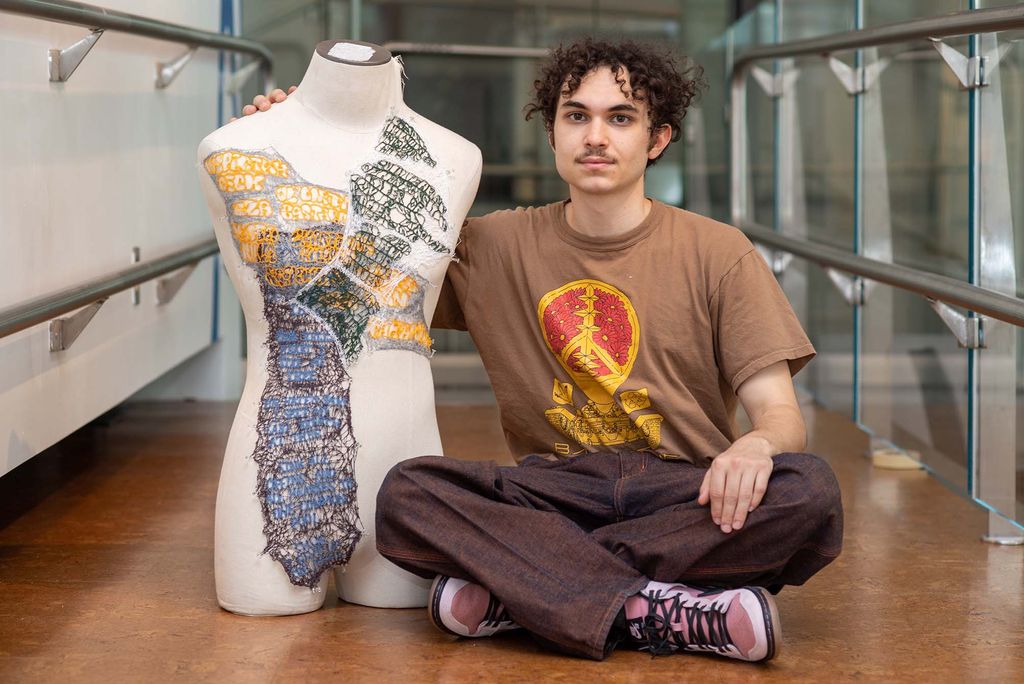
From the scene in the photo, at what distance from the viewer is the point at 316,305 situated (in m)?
2.01

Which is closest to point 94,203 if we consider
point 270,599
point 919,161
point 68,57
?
point 68,57

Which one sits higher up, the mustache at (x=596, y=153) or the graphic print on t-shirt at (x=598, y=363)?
the mustache at (x=596, y=153)

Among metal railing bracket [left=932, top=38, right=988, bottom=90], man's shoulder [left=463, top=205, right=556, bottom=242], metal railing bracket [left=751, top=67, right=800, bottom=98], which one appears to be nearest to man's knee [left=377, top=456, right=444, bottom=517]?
man's shoulder [left=463, top=205, right=556, bottom=242]

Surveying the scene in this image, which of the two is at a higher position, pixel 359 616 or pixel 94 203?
pixel 94 203

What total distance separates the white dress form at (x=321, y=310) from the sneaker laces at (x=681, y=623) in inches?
16.2

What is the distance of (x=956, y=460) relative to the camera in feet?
9.07

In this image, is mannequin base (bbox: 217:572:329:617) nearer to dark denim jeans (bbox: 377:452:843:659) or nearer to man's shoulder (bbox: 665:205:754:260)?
dark denim jeans (bbox: 377:452:843:659)

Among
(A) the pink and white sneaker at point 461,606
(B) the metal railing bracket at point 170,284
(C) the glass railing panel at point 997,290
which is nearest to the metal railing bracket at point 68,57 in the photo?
(B) the metal railing bracket at point 170,284

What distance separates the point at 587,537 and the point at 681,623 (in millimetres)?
186

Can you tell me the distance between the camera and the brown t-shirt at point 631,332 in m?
2.05

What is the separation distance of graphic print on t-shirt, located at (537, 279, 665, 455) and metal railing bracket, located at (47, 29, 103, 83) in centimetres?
110

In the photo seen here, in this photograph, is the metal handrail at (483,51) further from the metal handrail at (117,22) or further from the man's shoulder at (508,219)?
the man's shoulder at (508,219)

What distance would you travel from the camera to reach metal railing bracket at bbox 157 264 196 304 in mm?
3377

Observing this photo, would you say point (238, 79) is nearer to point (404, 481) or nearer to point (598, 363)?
point (598, 363)
